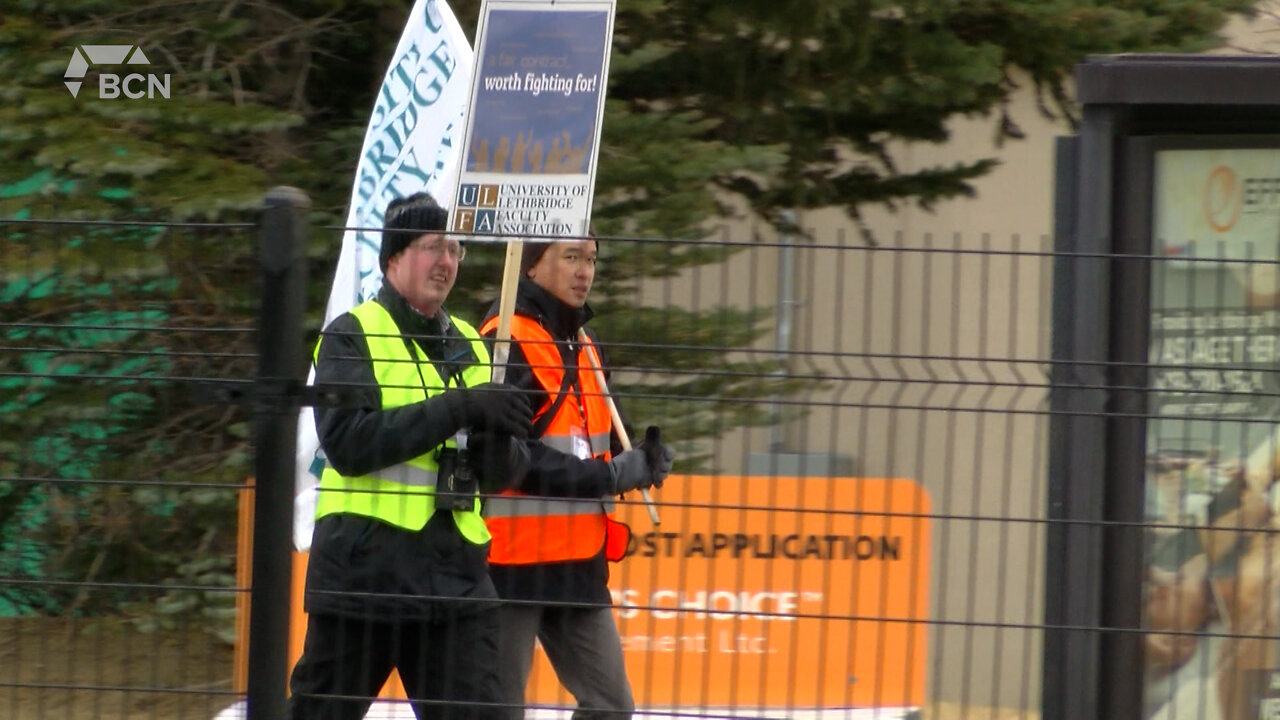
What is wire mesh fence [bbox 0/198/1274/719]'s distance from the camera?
341 cm

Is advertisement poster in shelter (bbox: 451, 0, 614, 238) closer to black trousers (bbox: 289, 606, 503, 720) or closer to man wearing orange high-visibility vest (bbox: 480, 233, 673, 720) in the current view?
man wearing orange high-visibility vest (bbox: 480, 233, 673, 720)

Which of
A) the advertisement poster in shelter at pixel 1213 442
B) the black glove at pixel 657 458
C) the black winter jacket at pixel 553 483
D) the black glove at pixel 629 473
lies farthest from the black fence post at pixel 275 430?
the advertisement poster in shelter at pixel 1213 442

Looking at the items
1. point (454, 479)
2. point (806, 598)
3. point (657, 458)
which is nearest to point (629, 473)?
point (657, 458)

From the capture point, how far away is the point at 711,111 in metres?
8.08

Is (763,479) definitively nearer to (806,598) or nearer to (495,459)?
(806,598)

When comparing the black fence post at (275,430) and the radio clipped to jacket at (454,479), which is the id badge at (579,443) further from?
the black fence post at (275,430)

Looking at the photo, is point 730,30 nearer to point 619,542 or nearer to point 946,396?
point 619,542

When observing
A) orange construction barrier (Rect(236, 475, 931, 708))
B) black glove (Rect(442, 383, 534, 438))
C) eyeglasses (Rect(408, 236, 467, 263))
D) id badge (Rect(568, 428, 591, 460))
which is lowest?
orange construction barrier (Rect(236, 475, 931, 708))

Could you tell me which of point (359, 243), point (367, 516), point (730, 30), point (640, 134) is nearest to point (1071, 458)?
point (367, 516)

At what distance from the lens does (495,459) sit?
378 centimetres

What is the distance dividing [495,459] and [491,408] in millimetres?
221

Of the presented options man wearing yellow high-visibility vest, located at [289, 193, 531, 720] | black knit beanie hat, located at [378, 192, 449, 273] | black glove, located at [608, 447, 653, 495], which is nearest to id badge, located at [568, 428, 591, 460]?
black glove, located at [608, 447, 653, 495]

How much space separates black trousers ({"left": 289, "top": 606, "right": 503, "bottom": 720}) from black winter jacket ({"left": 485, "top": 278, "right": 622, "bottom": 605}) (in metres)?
0.33

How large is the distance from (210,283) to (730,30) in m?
4.01
